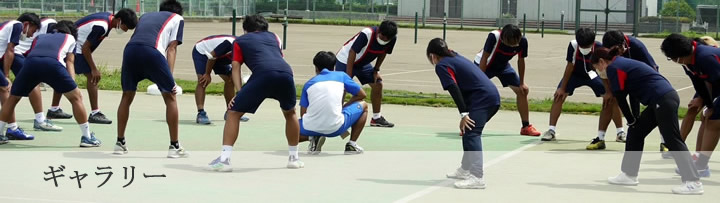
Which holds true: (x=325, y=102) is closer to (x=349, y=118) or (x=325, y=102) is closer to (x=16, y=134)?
(x=349, y=118)

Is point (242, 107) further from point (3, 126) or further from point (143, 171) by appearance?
point (3, 126)

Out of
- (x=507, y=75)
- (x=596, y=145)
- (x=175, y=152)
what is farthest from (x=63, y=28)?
(x=596, y=145)

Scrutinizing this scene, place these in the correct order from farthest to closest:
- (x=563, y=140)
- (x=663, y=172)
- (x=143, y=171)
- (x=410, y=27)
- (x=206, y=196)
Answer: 1. (x=410, y=27)
2. (x=563, y=140)
3. (x=663, y=172)
4. (x=143, y=171)
5. (x=206, y=196)

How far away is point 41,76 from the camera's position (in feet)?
41.5

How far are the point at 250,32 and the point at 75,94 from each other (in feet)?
7.69

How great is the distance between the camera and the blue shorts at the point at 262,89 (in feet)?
36.7

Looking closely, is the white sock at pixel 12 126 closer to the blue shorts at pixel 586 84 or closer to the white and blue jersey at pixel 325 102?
A: the white and blue jersey at pixel 325 102

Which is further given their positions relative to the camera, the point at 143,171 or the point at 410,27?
the point at 410,27

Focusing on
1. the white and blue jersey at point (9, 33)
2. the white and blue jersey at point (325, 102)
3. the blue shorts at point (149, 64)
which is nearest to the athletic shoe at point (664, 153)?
the white and blue jersey at point (325, 102)

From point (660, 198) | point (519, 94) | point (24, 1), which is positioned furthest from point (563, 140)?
point (24, 1)

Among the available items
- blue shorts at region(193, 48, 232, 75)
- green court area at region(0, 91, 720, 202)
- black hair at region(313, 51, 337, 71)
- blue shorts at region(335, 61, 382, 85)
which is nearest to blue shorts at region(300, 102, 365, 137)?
green court area at region(0, 91, 720, 202)

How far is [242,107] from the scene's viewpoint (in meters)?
11.3

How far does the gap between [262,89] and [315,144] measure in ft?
5.76

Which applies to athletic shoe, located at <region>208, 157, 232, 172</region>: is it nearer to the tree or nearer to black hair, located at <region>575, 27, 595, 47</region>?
black hair, located at <region>575, 27, 595, 47</region>
